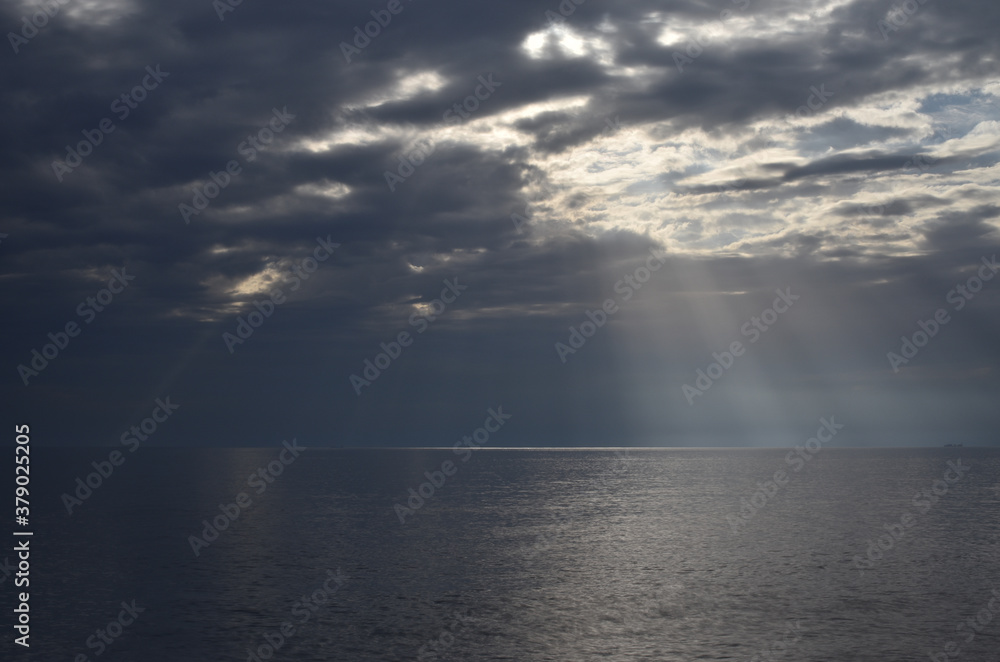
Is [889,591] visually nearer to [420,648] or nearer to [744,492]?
[420,648]

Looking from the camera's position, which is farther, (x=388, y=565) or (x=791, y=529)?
(x=791, y=529)

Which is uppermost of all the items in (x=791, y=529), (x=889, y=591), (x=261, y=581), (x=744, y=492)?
(x=261, y=581)

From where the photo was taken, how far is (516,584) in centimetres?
5391

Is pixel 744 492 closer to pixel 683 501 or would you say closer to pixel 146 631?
pixel 683 501

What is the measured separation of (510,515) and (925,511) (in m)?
63.8

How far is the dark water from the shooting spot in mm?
38688

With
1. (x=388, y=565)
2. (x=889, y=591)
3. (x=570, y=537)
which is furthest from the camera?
(x=570, y=537)

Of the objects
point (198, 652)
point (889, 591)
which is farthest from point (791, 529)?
point (198, 652)

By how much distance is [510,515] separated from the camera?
101 metres

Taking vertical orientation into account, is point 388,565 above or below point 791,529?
above

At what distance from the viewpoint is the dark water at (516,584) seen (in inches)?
1523

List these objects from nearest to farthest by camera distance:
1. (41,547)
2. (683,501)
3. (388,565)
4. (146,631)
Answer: (146,631)
(388,565)
(41,547)
(683,501)

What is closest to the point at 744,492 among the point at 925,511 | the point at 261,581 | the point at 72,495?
the point at 925,511

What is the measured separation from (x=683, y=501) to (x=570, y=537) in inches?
2038
